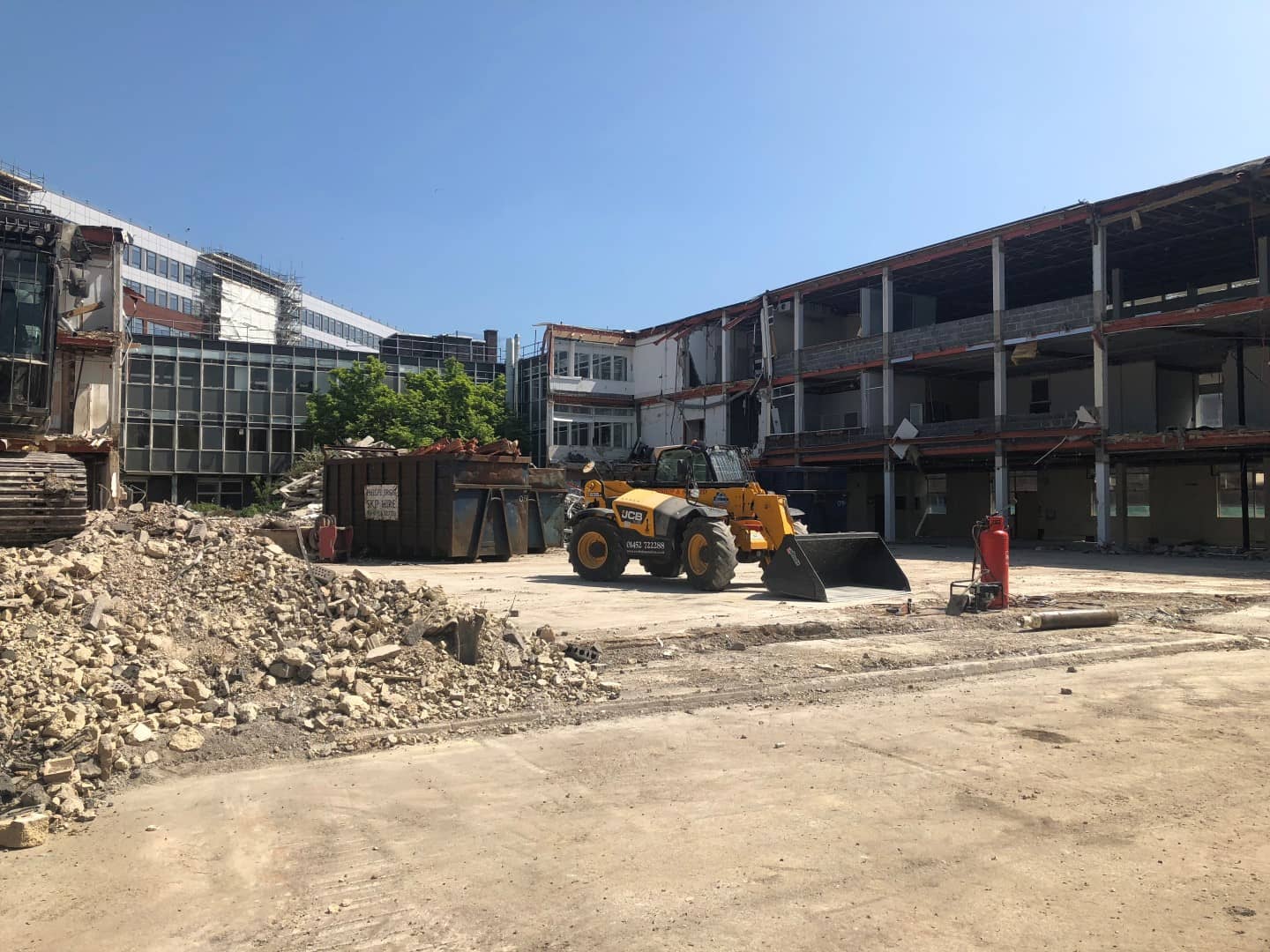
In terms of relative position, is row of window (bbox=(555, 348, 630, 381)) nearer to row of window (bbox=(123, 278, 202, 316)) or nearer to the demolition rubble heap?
row of window (bbox=(123, 278, 202, 316))

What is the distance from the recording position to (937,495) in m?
40.0

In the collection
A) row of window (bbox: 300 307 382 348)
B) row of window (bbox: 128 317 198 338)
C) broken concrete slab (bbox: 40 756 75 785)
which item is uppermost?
row of window (bbox: 300 307 382 348)

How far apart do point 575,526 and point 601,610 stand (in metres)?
4.73

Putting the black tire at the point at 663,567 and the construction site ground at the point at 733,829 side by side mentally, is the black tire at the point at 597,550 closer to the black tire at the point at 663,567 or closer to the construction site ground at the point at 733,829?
the black tire at the point at 663,567

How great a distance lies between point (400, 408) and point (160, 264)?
27.8 metres

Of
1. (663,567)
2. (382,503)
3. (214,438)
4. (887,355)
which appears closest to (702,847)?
(663,567)

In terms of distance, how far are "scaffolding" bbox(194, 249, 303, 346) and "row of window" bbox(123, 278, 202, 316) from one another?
2.23ft

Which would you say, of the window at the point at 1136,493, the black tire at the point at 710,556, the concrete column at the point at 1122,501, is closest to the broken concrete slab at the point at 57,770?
the black tire at the point at 710,556

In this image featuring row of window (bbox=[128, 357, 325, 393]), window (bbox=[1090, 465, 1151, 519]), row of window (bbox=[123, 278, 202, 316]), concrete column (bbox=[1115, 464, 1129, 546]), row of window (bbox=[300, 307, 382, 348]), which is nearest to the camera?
window (bbox=[1090, 465, 1151, 519])

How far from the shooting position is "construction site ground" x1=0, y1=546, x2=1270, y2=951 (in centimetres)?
389

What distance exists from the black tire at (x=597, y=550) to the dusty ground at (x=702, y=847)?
9.76 meters

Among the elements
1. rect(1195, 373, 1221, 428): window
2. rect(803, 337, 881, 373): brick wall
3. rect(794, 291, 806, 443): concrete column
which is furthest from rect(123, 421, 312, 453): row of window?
rect(1195, 373, 1221, 428): window

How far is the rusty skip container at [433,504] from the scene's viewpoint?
2103 cm

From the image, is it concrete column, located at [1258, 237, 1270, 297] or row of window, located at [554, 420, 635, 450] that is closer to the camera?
concrete column, located at [1258, 237, 1270, 297]
